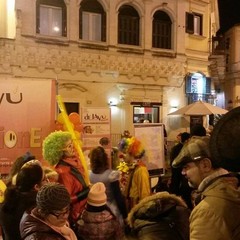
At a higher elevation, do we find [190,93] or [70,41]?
[70,41]

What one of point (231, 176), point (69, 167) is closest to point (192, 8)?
point (69, 167)

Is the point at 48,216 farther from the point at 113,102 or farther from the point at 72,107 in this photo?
the point at 113,102

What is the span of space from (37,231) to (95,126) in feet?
20.8

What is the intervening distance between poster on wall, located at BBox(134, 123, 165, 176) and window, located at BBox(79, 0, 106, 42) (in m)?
9.52

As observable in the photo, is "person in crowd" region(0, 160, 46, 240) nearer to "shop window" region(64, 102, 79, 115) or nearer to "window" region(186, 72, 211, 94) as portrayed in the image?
"shop window" region(64, 102, 79, 115)

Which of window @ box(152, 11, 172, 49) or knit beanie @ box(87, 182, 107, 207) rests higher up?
window @ box(152, 11, 172, 49)

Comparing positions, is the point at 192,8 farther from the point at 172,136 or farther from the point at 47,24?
the point at 47,24

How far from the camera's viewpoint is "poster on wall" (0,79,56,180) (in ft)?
18.3

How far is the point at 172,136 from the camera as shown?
1864 cm

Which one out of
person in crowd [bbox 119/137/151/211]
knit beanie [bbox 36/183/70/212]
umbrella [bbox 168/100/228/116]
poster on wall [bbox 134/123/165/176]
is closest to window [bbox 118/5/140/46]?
umbrella [bbox 168/100/228/116]

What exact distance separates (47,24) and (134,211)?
47.4ft

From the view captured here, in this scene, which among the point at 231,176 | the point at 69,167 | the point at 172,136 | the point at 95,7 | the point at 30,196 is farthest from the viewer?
the point at 172,136

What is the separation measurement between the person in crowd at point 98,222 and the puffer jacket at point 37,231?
81 centimetres

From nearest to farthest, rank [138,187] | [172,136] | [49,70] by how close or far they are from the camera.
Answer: [138,187], [49,70], [172,136]
